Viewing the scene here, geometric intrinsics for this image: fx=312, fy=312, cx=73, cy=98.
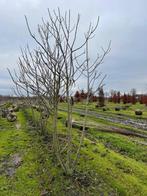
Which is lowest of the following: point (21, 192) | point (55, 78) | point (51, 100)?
point (21, 192)

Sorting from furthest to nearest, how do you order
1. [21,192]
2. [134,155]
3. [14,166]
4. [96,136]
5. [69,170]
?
[96,136] → [134,155] → [14,166] → [69,170] → [21,192]

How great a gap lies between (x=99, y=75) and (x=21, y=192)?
529cm

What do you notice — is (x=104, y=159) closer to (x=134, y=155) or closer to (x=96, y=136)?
(x=134, y=155)

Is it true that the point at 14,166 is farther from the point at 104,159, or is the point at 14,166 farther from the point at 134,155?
the point at 134,155

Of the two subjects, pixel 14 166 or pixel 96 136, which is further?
pixel 96 136

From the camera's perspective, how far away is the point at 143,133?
1112 inches

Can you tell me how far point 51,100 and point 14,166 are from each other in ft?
12.3

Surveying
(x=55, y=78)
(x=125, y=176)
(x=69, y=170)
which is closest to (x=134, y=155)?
(x=125, y=176)

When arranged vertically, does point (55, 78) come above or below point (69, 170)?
above

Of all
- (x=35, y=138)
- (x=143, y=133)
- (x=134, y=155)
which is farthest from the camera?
(x=143, y=133)

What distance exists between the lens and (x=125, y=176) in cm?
1276

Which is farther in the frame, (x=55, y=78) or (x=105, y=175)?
(x=105, y=175)

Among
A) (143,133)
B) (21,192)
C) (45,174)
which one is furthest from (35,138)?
(143,133)

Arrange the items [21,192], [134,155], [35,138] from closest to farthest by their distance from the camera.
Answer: [21,192], [134,155], [35,138]
